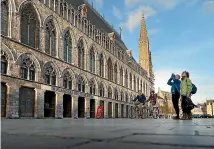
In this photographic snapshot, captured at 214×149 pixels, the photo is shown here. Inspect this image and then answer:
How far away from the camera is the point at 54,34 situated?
1192 inches

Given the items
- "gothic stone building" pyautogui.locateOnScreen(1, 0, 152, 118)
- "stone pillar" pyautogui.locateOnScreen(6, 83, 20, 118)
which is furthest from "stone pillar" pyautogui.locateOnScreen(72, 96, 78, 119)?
"stone pillar" pyautogui.locateOnScreen(6, 83, 20, 118)

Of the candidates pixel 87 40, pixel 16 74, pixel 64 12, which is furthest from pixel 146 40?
pixel 16 74

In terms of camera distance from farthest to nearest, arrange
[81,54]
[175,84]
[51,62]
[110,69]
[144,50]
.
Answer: [144,50]
[110,69]
[81,54]
[51,62]
[175,84]

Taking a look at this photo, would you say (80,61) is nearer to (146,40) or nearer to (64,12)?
(64,12)

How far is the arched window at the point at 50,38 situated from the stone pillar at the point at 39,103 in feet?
14.9

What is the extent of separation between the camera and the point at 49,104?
1131 inches

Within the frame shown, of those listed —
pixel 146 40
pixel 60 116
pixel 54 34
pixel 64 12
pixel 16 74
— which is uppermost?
pixel 146 40

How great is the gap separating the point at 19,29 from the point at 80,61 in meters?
12.3

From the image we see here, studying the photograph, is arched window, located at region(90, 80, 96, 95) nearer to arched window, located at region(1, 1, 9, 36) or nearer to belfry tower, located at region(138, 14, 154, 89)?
arched window, located at region(1, 1, 9, 36)

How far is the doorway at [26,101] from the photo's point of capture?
79.6 feet

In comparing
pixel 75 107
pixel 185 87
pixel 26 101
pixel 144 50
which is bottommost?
pixel 75 107

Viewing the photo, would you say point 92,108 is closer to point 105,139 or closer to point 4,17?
point 4,17

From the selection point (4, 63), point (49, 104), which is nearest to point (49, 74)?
point (49, 104)

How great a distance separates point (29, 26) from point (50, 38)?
10.7 ft
